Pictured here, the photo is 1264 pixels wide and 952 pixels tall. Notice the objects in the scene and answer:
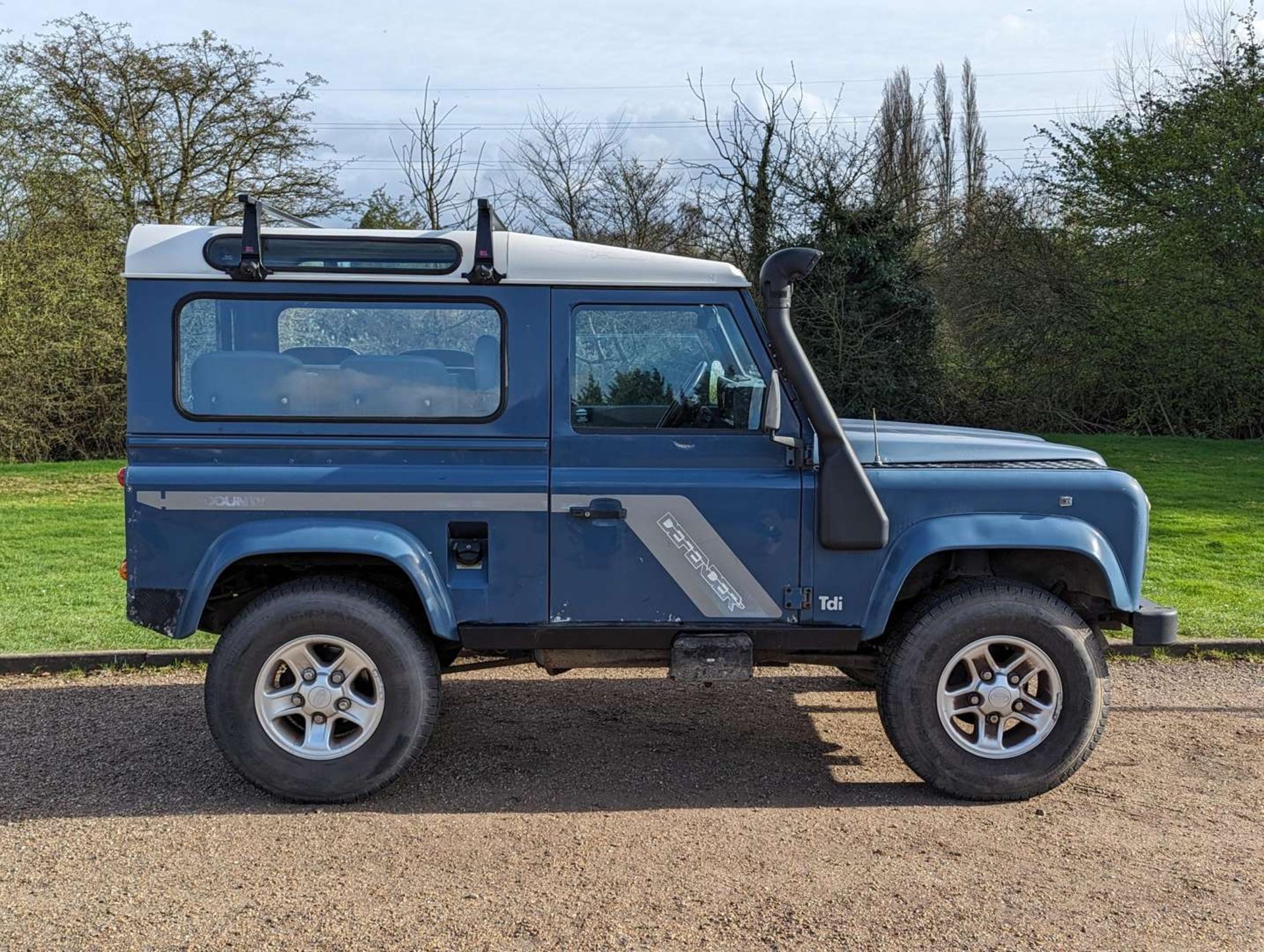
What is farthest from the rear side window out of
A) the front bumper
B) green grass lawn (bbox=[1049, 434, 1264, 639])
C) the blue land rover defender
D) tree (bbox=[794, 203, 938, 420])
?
tree (bbox=[794, 203, 938, 420])

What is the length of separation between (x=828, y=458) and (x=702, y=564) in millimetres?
649

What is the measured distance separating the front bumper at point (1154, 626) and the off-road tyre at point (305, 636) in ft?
9.47

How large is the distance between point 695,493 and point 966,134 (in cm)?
4324

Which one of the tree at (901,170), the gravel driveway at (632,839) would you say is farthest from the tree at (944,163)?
the gravel driveway at (632,839)

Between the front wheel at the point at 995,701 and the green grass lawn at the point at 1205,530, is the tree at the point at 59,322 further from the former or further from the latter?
the front wheel at the point at 995,701

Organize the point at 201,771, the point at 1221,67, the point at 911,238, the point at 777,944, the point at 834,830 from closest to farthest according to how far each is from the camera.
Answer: the point at 777,944
the point at 834,830
the point at 201,771
the point at 911,238
the point at 1221,67

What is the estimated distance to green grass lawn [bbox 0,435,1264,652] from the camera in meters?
7.29

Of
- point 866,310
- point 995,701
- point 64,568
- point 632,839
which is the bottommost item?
point 632,839

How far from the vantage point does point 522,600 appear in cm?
460

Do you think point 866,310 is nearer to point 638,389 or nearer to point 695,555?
point 638,389

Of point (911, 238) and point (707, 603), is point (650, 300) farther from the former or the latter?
point (911, 238)

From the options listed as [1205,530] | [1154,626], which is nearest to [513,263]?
[1154,626]

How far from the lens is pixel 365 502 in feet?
14.9

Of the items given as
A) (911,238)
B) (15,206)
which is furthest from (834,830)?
(15,206)
